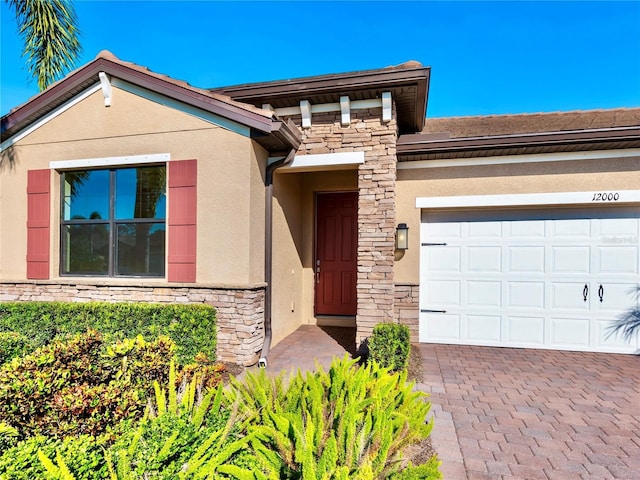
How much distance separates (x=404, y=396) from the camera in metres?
2.56

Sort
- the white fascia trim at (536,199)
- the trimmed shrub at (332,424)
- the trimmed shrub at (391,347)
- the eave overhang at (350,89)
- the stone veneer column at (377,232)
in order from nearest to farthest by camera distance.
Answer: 1. the trimmed shrub at (332,424)
2. the trimmed shrub at (391,347)
3. the eave overhang at (350,89)
4. the stone veneer column at (377,232)
5. the white fascia trim at (536,199)

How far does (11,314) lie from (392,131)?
6557 mm

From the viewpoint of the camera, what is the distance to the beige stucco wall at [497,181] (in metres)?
5.52

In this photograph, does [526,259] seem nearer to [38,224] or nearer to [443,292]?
[443,292]

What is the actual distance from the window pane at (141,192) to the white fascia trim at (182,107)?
993mm

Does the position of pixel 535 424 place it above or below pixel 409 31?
below

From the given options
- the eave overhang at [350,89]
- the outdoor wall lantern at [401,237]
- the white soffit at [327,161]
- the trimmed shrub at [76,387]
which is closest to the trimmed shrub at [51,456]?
the trimmed shrub at [76,387]

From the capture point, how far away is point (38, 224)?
5680mm

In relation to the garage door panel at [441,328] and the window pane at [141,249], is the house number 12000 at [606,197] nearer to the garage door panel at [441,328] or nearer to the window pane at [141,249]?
the garage door panel at [441,328]

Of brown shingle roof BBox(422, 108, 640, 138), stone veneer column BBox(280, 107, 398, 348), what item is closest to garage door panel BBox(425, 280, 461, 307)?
stone veneer column BBox(280, 107, 398, 348)

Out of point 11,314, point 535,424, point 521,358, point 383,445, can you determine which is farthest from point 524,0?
point 11,314

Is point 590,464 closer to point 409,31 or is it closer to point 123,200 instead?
point 123,200

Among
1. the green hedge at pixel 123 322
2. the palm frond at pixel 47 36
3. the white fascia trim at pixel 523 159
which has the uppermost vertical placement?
the palm frond at pixel 47 36

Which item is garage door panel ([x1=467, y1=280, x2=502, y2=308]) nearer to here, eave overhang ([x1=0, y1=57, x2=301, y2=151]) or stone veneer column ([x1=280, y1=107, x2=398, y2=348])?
stone veneer column ([x1=280, y1=107, x2=398, y2=348])
